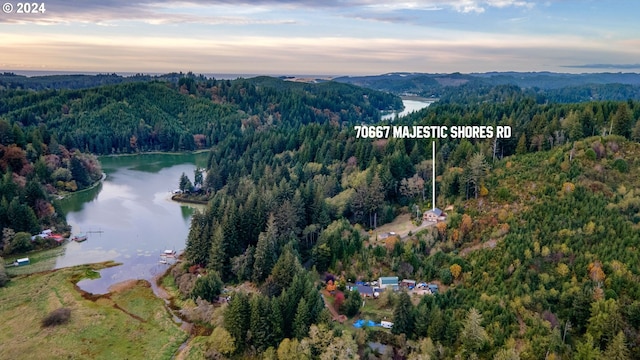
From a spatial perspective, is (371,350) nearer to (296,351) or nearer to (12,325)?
(296,351)

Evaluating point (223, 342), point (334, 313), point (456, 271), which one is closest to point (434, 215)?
point (456, 271)

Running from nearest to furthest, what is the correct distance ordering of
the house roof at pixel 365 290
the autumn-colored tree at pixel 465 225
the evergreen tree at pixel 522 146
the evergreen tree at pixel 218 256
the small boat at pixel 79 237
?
the house roof at pixel 365 290, the autumn-colored tree at pixel 465 225, the evergreen tree at pixel 218 256, the small boat at pixel 79 237, the evergreen tree at pixel 522 146

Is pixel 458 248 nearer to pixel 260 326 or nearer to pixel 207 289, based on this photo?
pixel 260 326

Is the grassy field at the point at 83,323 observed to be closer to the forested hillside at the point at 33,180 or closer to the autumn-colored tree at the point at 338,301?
the forested hillside at the point at 33,180

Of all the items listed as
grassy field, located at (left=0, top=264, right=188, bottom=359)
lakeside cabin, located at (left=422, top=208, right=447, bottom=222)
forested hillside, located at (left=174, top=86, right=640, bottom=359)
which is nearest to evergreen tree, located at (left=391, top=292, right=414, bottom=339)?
forested hillside, located at (left=174, top=86, right=640, bottom=359)

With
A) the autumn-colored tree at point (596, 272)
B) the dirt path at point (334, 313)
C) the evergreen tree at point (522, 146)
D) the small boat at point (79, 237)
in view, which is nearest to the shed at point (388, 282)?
the dirt path at point (334, 313)

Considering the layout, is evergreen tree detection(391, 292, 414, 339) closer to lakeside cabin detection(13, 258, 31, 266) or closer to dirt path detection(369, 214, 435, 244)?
dirt path detection(369, 214, 435, 244)
